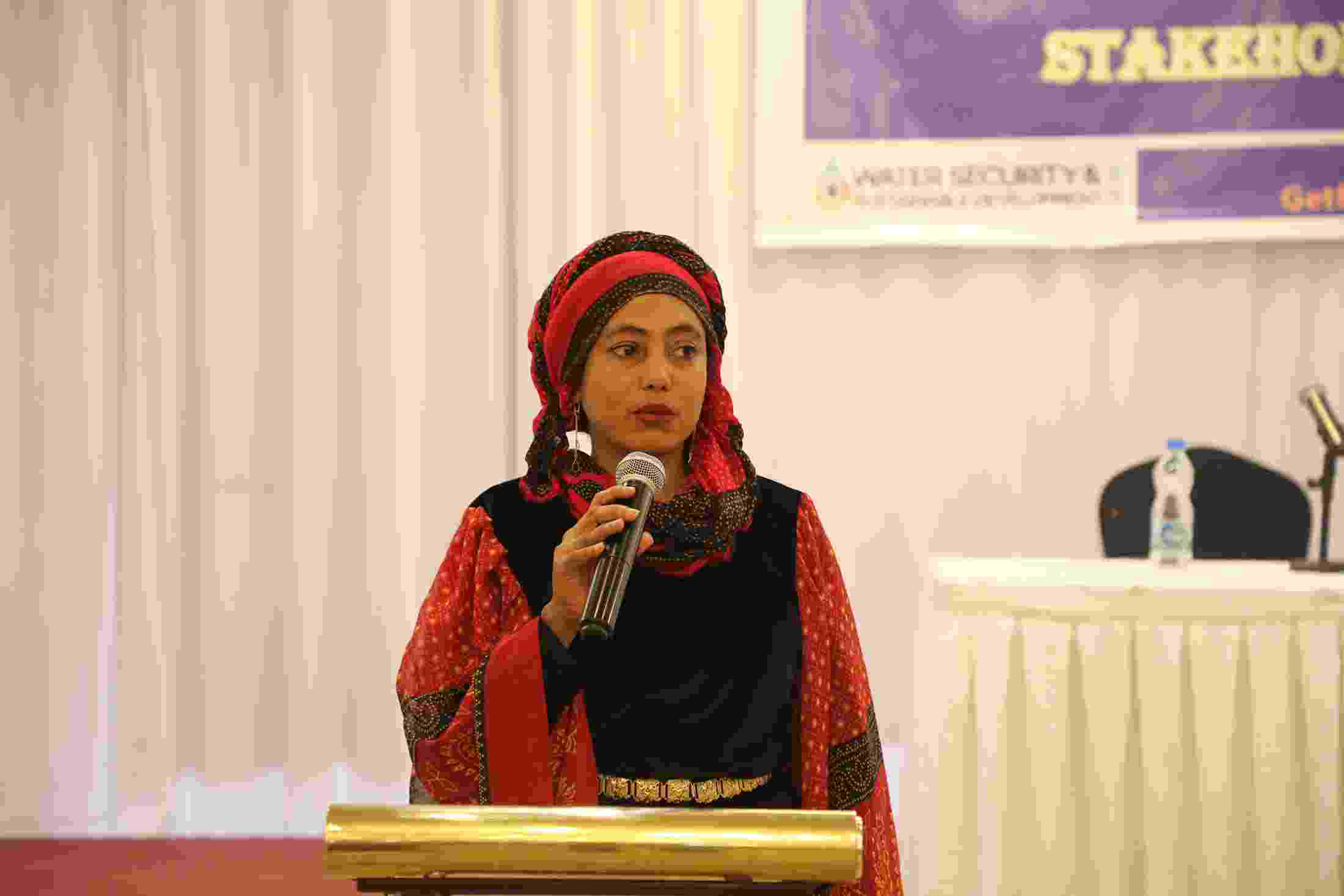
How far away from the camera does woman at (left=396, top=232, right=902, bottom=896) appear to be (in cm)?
100

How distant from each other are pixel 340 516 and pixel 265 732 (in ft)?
2.46

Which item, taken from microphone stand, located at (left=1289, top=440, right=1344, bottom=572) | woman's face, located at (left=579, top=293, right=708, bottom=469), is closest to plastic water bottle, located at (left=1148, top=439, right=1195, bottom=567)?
microphone stand, located at (left=1289, top=440, right=1344, bottom=572)

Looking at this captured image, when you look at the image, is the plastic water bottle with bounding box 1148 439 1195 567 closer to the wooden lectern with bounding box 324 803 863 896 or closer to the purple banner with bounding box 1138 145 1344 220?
the purple banner with bounding box 1138 145 1344 220

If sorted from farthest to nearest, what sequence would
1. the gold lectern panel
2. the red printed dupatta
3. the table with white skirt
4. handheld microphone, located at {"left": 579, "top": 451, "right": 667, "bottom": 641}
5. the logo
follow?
the logo → the table with white skirt → the red printed dupatta → handheld microphone, located at {"left": 579, "top": 451, "right": 667, "bottom": 641} → the gold lectern panel

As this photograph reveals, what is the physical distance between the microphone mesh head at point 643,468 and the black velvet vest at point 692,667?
95 millimetres

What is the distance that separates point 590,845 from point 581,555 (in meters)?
0.44

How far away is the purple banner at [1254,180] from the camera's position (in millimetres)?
3471

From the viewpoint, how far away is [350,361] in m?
3.73

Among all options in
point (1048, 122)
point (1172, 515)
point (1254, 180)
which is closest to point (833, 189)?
point (1048, 122)

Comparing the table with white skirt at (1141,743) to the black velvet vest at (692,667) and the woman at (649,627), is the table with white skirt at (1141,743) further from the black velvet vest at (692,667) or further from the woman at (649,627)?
the black velvet vest at (692,667)

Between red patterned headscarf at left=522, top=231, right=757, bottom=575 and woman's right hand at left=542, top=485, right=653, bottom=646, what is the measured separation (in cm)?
11

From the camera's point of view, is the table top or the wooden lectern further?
the table top

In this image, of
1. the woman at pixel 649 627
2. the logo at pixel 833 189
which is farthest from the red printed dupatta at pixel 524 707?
the logo at pixel 833 189

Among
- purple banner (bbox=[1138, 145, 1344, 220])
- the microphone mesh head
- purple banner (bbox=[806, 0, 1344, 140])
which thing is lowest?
the microphone mesh head
